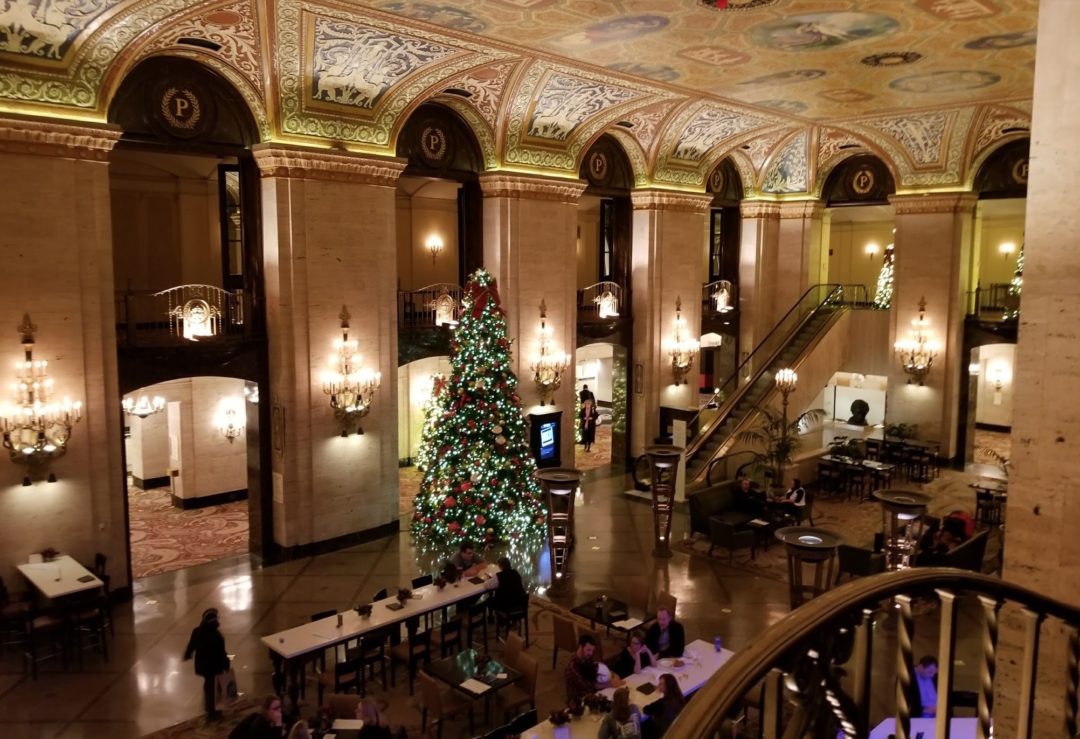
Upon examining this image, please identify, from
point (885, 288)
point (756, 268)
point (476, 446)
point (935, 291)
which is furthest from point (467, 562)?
point (885, 288)

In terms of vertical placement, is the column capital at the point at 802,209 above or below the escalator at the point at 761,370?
above

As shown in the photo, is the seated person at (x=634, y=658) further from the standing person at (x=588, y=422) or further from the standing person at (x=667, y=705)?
the standing person at (x=588, y=422)

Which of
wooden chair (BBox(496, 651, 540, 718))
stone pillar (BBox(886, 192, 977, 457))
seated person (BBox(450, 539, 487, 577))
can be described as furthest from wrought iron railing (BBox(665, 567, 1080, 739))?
stone pillar (BBox(886, 192, 977, 457))

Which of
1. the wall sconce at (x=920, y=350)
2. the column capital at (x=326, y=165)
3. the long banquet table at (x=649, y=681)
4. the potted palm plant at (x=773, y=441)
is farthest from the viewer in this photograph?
the wall sconce at (x=920, y=350)

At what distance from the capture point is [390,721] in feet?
28.7

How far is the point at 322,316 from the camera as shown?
43.6 ft

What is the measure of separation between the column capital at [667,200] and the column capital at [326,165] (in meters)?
6.64

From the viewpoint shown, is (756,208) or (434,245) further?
(756,208)

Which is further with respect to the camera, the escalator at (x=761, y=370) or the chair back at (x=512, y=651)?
the escalator at (x=761, y=370)

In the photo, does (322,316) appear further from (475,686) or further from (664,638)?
(664,638)

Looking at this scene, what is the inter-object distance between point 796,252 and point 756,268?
1126 millimetres

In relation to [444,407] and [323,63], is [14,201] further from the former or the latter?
[444,407]

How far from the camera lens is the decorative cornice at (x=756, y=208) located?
21.8 m

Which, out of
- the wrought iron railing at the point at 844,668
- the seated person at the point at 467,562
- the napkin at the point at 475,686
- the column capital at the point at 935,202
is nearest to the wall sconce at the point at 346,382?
the seated person at the point at 467,562
